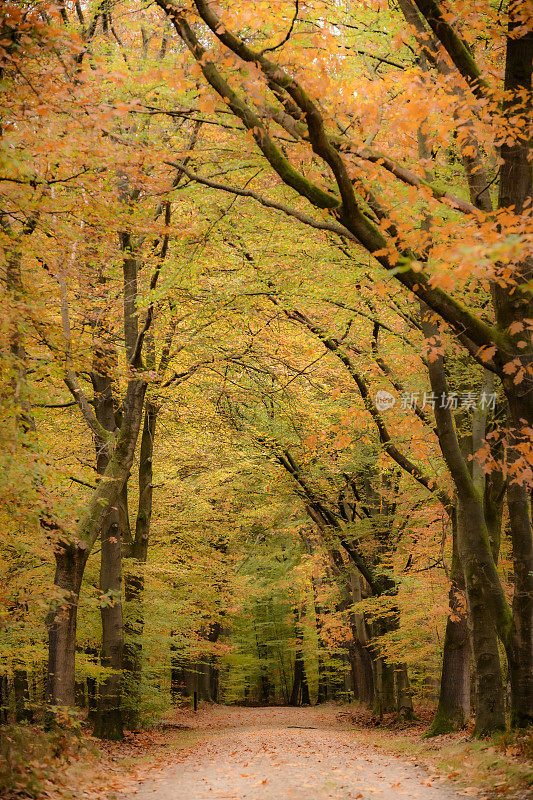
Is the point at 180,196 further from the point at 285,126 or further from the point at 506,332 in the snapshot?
the point at 506,332

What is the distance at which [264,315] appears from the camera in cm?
1300

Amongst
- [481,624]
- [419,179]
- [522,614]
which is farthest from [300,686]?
[419,179]

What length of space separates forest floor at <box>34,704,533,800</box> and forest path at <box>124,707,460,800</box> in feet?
0.04

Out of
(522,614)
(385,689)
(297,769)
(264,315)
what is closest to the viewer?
(522,614)

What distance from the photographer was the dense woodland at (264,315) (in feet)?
20.7

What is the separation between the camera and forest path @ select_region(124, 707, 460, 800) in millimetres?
7070

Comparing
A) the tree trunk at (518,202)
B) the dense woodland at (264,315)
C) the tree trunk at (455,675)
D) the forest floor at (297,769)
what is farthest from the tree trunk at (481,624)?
the tree trunk at (518,202)

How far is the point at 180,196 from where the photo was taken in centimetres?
1141

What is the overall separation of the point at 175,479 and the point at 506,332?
526 inches

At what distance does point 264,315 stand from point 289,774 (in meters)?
7.95

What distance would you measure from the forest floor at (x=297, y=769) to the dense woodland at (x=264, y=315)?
786 millimetres

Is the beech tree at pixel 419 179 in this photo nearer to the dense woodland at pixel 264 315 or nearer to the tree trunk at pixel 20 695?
the dense woodland at pixel 264 315

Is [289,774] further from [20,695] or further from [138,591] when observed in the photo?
[20,695]

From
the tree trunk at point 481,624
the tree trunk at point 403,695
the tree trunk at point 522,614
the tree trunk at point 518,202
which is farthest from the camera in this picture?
A: the tree trunk at point 403,695
